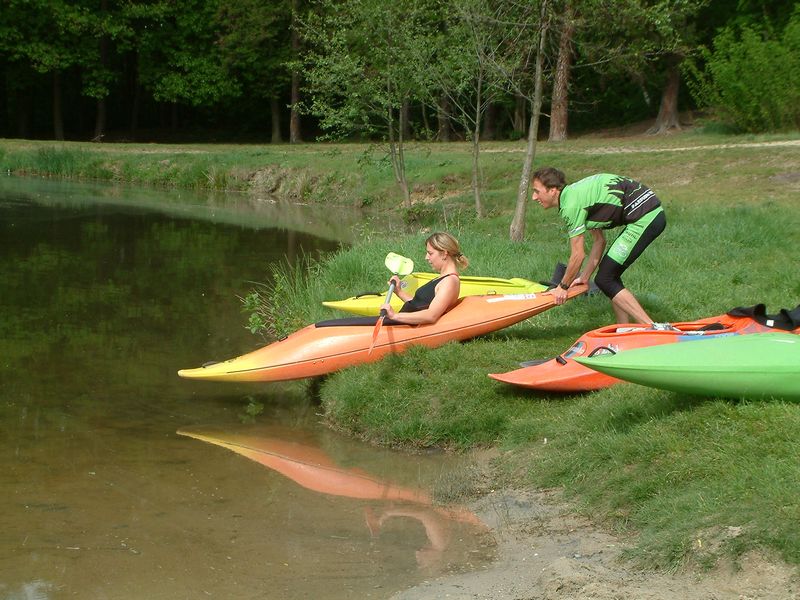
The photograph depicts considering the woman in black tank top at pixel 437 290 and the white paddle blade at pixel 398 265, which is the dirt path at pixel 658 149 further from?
the white paddle blade at pixel 398 265

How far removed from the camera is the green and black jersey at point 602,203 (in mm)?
7914

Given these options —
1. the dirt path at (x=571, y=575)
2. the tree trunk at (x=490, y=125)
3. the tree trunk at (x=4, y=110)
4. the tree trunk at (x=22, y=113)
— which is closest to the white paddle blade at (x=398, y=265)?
the dirt path at (x=571, y=575)

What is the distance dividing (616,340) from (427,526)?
6.89ft

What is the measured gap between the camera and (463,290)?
937cm

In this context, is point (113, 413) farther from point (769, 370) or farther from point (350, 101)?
point (350, 101)

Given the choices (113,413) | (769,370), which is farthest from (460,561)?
(113,413)

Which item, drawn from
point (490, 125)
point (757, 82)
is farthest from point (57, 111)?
point (757, 82)

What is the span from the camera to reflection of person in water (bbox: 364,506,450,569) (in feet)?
18.2

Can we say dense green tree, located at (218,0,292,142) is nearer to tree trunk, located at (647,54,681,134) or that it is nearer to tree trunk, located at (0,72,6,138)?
tree trunk, located at (0,72,6,138)

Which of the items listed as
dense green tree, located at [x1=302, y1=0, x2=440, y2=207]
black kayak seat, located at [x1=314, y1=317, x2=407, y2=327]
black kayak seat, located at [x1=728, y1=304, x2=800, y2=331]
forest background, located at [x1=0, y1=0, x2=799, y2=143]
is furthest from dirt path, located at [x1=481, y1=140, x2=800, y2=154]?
black kayak seat, located at [x1=314, y1=317, x2=407, y2=327]

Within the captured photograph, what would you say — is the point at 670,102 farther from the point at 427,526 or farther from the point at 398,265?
the point at 427,526

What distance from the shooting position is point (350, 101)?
19.9m

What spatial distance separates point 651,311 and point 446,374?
2.13 metres

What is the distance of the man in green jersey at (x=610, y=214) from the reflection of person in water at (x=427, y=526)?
2.59 meters
